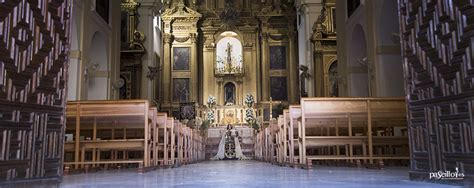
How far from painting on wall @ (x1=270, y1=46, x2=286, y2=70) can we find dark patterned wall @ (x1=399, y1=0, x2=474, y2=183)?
20702mm

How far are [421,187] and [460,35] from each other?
1.25m

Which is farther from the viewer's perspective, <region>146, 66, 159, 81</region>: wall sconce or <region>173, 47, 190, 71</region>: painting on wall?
<region>173, 47, 190, 71</region>: painting on wall

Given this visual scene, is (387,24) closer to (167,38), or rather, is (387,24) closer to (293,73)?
(293,73)

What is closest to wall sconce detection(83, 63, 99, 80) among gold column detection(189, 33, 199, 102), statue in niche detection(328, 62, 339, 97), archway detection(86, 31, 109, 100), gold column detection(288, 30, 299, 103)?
archway detection(86, 31, 109, 100)

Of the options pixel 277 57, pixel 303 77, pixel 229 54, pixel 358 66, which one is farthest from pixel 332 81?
pixel 229 54

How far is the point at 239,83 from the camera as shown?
81.8ft

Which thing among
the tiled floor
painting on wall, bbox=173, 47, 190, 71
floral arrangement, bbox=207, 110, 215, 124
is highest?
painting on wall, bbox=173, 47, 190, 71

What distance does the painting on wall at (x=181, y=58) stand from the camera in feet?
81.7

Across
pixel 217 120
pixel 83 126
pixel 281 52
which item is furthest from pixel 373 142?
pixel 281 52

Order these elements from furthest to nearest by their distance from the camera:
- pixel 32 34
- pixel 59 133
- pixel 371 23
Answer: pixel 371 23, pixel 59 133, pixel 32 34

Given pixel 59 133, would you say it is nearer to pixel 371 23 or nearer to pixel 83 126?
pixel 83 126

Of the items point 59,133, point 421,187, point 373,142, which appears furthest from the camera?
point 373,142

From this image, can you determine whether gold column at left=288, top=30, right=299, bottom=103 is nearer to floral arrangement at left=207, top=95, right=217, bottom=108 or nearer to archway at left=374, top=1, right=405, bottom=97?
floral arrangement at left=207, top=95, right=217, bottom=108

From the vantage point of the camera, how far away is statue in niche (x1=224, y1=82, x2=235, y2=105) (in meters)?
24.7
